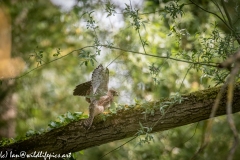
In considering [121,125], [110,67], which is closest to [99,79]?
[121,125]

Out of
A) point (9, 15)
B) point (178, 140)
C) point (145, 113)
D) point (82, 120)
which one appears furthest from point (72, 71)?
point (145, 113)

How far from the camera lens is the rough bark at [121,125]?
113 inches

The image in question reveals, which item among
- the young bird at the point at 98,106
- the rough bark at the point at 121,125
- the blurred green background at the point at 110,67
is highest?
the blurred green background at the point at 110,67

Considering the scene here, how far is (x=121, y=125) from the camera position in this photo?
3.00m

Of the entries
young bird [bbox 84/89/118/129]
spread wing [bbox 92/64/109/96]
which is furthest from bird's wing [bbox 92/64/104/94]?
young bird [bbox 84/89/118/129]

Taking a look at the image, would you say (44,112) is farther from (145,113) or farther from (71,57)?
(145,113)

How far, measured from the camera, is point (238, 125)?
520cm

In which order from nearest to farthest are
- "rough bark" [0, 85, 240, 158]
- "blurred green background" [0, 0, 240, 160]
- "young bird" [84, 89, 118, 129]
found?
"rough bark" [0, 85, 240, 158]
"young bird" [84, 89, 118, 129]
"blurred green background" [0, 0, 240, 160]

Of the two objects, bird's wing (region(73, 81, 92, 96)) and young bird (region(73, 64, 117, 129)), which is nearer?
young bird (region(73, 64, 117, 129))

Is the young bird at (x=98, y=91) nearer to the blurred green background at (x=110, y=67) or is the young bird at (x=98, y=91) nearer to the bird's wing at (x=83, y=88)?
the bird's wing at (x=83, y=88)

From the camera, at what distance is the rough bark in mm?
2875

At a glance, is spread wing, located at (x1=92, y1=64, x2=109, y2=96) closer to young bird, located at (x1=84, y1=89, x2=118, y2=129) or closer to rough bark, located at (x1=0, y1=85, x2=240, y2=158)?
young bird, located at (x1=84, y1=89, x2=118, y2=129)

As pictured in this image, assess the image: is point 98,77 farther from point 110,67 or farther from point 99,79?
point 110,67

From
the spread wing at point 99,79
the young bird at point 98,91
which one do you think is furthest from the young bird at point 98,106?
the spread wing at point 99,79
